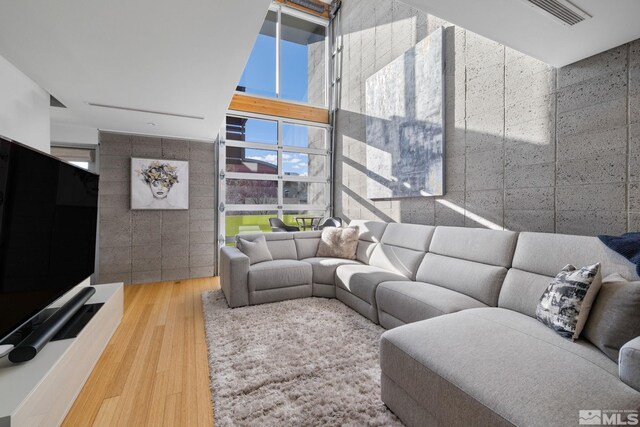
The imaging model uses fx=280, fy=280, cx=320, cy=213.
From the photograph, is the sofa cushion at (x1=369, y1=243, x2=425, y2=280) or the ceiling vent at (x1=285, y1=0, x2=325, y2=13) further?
the ceiling vent at (x1=285, y1=0, x2=325, y2=13)

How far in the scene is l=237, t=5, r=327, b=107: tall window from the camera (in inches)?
210

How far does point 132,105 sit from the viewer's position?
3.11m

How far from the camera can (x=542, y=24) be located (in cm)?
171

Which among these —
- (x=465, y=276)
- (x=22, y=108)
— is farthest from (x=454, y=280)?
(x=22, y=108)

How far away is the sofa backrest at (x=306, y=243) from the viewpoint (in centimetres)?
395

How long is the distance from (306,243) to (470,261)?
2.20 meters

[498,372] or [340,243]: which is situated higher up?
[340,243]

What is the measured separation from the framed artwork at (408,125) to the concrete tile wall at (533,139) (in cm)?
11

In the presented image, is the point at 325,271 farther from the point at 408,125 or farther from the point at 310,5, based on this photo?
the point at 310,5

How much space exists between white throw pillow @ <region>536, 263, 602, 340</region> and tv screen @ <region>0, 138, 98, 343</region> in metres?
2.56

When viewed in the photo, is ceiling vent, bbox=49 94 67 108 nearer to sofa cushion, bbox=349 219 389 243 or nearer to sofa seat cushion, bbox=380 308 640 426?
sofa cushion, bbox=349 219 389 243

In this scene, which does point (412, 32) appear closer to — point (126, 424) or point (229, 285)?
point (229, 285)

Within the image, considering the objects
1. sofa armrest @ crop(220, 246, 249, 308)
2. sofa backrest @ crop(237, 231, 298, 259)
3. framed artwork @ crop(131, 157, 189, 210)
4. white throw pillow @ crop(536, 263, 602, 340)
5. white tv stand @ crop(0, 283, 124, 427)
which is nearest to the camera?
white tv stand @ crop(0, 283, 124, 427)

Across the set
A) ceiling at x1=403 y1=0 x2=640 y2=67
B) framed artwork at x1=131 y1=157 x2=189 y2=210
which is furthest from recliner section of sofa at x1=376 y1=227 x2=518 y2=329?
framed artwork at x1=131 y1=157 x2=189 y2=210
